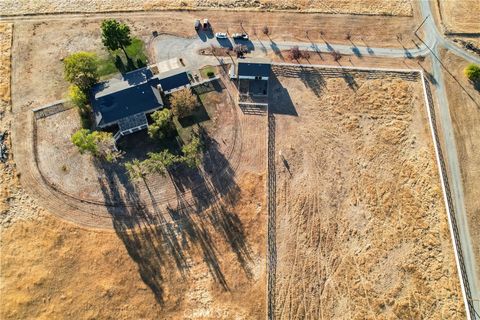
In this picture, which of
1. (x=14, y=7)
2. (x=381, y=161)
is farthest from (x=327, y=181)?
(x=14, y=7)

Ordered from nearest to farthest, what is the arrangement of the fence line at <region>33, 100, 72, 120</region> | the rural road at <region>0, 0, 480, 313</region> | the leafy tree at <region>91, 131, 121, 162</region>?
the leafy tree at <region>91, 131, 121, 162</region>, the fence line at <region>33, 100, 72, 120</region>, the rural road at <region>0, 0, 480, 313</region>

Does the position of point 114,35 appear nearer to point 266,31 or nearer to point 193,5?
point 193,5

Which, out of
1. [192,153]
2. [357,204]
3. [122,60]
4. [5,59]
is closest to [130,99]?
[122,60]

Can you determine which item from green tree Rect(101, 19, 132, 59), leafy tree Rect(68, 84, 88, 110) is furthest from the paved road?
leafy tree Rect(68, 84, 88, 110)

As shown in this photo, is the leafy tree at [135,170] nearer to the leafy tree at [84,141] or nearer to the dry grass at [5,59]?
the leafy tree at [84,141]

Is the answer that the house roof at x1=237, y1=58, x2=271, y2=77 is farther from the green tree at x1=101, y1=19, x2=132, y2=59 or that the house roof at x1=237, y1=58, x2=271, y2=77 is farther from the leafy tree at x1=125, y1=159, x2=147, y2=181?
the leafy tree at x1=125, y1=159, x2=147, y2=181

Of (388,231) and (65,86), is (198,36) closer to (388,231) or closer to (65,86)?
(65,86)
